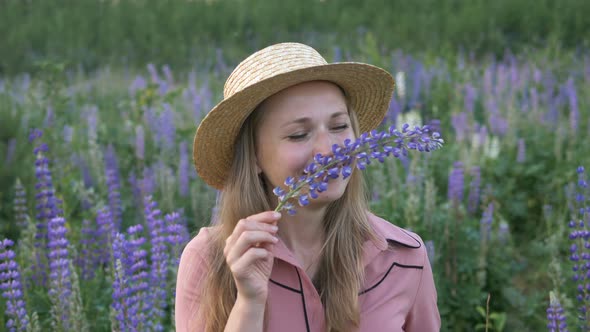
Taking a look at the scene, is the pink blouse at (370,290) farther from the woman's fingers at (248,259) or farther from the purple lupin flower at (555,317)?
the purple lupin flower at (555,317)

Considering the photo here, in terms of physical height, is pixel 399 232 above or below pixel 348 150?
below

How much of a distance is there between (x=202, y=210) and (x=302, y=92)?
7.68 ft

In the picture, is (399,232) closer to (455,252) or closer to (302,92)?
(302,92)

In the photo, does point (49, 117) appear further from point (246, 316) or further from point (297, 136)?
point (246, 316)

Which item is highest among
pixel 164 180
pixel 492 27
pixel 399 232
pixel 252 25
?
pixel 252 25

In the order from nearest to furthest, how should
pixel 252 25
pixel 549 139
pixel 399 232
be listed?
pixel 399 232 < pixel 549 139 < pixel 252 25

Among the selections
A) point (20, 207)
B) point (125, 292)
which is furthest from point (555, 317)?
point (20, 207)

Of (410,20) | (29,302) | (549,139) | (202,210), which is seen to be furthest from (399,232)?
(410,20)

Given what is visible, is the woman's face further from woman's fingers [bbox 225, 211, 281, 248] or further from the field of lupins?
the field of lupins

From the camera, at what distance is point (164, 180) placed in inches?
162

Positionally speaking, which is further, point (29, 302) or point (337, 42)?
point (337, 42)

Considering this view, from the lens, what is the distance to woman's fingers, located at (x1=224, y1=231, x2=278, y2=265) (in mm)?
1496

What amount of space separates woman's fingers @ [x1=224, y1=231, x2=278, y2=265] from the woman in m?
0.17

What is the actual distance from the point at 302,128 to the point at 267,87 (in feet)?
A: 0.49
